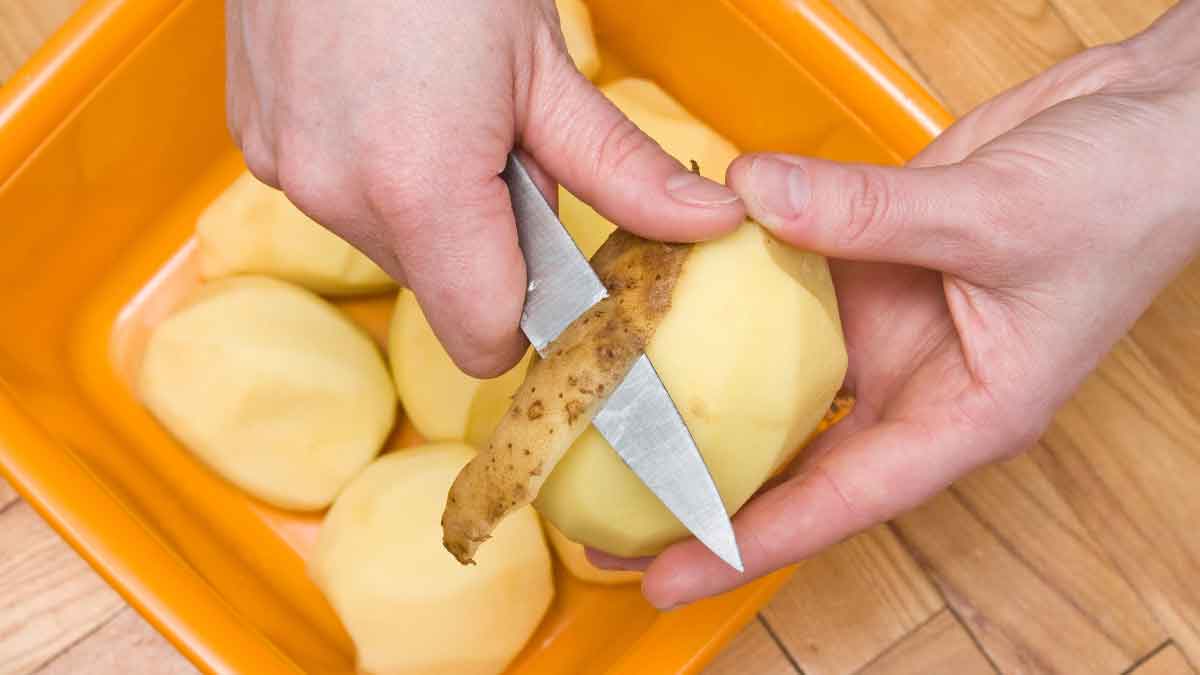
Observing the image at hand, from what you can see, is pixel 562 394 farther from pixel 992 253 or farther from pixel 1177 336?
pixel 1177 336

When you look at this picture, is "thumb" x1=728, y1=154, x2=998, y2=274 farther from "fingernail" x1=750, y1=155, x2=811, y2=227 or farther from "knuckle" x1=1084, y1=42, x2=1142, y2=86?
"knuckle" x1=1084, y1=42, x2=1142, y2=86

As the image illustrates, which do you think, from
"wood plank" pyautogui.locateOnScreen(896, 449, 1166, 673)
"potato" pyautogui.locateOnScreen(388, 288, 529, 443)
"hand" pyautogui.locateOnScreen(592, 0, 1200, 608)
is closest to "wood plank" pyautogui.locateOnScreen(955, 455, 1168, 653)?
"wood plank" pyautogui.locateOnScreen(896, 449, 1166, 673)

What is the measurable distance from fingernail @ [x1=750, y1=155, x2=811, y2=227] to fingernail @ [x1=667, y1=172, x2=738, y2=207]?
20mm

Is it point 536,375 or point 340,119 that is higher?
point 340,119

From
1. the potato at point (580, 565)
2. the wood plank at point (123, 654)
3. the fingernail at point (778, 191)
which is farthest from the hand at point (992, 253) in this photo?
→ the wood plank at point (123, 654)

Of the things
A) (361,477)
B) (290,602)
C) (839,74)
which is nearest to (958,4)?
(839,74)

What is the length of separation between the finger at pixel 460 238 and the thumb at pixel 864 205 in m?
0.15

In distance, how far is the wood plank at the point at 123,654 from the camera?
1.00m

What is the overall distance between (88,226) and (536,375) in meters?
0.68

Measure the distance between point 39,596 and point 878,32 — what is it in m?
1.02

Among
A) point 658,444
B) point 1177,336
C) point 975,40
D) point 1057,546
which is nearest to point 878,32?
point 975,40

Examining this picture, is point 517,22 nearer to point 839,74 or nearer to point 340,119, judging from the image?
point 340,119

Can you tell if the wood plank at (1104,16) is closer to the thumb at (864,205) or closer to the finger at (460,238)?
the thumb at (864,205)

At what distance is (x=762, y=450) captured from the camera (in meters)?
0.69
